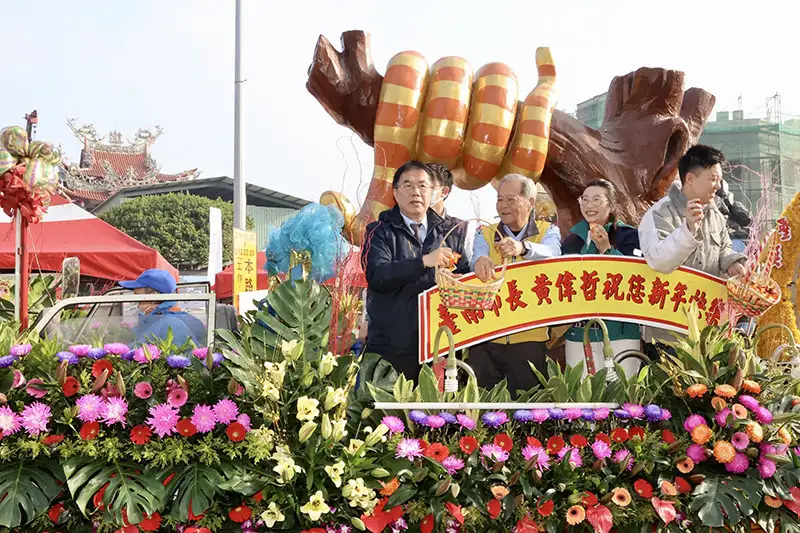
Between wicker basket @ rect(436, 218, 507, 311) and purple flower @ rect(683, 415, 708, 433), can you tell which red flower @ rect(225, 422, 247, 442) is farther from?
purple flower @ rect(683, 415, 708, 433)

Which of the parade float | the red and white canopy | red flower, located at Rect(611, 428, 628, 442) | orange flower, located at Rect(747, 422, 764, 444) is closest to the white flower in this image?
the parade float

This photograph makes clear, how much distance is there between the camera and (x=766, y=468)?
5.71 ft

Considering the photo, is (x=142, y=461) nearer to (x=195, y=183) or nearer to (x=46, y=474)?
(x=46, y=474)

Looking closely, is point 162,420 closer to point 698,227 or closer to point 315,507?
point 315,507

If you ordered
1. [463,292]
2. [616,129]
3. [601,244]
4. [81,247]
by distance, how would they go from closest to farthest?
[463,292], [601,244], [616,129], [81,247]

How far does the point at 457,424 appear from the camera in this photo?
5.74 ft

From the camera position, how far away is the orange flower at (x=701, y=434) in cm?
175

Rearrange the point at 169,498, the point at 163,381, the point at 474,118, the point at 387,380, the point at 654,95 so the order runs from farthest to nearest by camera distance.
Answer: the point at 654,95, the point at 474,118, the point at 387,380, the point at 163,381, the point at 169,498

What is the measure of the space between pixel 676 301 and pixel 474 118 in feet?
9.02

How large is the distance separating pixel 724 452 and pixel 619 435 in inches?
Result: 10.7

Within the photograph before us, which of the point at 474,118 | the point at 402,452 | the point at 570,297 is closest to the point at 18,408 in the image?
the point at 402,452

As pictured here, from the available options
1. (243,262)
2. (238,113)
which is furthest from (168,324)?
(238,113)

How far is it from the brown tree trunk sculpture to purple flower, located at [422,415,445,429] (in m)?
3.80

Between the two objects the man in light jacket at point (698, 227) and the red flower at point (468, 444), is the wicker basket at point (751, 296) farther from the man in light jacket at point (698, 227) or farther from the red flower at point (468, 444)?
the red flower at point (468, 444)
